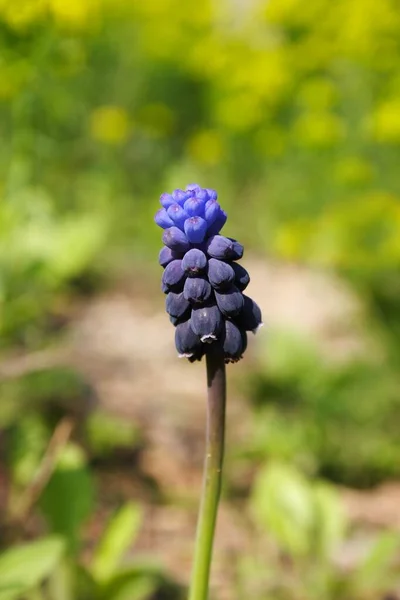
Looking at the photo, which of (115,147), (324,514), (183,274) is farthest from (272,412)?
(115,147)

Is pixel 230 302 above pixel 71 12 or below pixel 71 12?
below

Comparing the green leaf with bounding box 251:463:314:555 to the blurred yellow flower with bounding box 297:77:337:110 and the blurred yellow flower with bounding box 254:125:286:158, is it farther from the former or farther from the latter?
the blurred yellow flower with bounding box 254:125:286:158

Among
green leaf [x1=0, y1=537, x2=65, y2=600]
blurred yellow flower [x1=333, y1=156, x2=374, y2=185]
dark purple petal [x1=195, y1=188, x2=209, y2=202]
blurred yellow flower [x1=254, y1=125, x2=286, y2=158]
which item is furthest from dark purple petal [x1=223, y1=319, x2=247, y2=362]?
blurred yellow flower [x1=254, y1=125, x2=286, y2=158]

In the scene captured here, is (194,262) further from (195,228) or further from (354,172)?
(354,172)

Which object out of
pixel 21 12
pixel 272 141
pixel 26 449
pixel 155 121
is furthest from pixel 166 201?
pixel 155 121

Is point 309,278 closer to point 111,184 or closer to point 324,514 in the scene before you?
point 111,184

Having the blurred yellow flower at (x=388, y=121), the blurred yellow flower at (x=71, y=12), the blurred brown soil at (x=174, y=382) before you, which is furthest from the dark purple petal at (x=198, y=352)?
the blurred yellow flower at (x=388, y=121)
